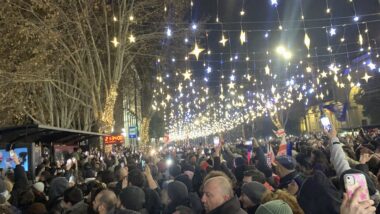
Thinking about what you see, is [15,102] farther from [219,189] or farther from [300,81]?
[300,81]

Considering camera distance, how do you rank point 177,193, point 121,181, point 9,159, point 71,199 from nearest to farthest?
point 177,193, point 71,199, point 121,181, point 9,159

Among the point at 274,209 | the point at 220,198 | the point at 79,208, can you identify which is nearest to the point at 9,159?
the point at 79,208

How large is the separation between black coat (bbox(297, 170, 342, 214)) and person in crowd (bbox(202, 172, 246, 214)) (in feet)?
2.55

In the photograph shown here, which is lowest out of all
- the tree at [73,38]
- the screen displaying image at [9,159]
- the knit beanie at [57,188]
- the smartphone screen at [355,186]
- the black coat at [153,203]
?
the black coat at [153,203]

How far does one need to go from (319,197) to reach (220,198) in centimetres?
107

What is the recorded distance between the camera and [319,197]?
4480 millimetres

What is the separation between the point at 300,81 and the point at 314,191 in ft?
177

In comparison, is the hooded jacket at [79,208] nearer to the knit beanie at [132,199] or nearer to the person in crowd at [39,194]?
the knit beanie at [132,199]

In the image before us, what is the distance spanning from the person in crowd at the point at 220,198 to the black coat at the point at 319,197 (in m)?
0.78

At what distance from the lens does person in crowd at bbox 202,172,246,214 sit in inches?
162

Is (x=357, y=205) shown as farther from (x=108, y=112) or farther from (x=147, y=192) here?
(x=108, y=112)

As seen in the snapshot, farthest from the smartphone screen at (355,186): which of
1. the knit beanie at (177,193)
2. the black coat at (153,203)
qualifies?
the black coat at (153,203)

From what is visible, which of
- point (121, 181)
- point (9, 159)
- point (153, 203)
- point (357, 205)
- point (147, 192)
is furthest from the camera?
point (9, 159)

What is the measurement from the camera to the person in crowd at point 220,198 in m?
4.12
